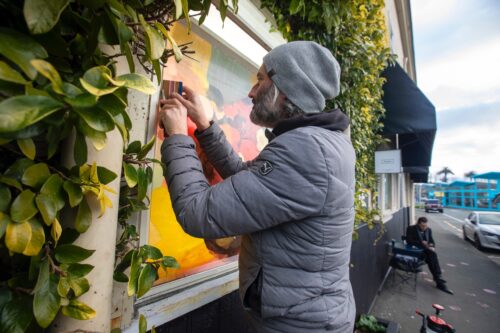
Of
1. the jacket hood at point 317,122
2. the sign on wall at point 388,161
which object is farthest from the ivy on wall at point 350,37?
the sign on wall at point 388,161

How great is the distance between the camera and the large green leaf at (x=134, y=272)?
0.82 meters

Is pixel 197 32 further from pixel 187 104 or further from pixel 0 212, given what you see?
pixel 0 212

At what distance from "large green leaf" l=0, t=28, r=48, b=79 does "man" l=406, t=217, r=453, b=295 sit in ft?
27.6

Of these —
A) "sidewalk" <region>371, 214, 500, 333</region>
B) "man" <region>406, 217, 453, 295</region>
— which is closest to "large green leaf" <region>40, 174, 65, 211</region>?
"sidewalk" <region>371, 214, 500, 333</region>

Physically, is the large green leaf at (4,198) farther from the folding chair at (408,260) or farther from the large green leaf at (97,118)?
the folding chair at (408,260)

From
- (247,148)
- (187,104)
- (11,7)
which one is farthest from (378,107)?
(11,7)

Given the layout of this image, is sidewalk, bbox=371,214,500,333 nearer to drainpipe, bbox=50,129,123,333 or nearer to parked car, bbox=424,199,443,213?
drainpipe, bbox=50,129,123,333

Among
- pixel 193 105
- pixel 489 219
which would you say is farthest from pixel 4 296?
pixel 489 219

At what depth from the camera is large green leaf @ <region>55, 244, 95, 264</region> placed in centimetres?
59

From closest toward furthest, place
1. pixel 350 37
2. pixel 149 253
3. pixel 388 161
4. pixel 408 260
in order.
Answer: pixel 149 253 < pixel 350 37 < pixel 388 161 < pixel 408 260

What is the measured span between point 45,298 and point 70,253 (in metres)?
0.09

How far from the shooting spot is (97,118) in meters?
0.48

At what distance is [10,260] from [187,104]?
2.82ft

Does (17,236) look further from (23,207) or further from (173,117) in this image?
(173,117)
